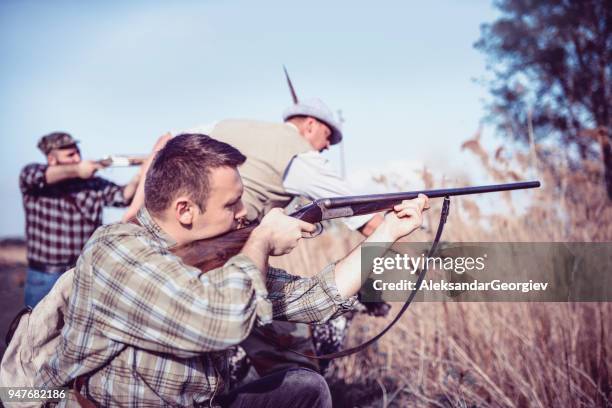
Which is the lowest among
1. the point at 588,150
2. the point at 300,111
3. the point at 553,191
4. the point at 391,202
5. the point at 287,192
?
the point at 391,202

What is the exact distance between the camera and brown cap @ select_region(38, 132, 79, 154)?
14.2 feet

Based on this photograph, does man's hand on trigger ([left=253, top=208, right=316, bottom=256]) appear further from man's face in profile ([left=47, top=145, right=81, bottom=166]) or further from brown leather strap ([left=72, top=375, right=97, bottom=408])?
man's face in profile ([left=47, top=145, right=81, bottom=166])

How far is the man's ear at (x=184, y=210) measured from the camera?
1816 millimetres

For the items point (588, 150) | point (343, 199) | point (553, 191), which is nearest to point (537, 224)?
point (553, 191)

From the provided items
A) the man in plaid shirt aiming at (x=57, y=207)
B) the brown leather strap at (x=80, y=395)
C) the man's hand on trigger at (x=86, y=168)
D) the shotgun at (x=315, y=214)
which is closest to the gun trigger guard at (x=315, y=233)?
the shotgun at (x=315, y=214)

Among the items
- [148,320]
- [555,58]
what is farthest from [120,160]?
[555,58]

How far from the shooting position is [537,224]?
4328 mm

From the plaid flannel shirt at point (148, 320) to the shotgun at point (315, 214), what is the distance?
0.06 m

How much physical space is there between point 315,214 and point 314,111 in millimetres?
1615

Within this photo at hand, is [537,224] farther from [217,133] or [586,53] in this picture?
[586,53]

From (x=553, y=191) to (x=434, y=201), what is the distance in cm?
117

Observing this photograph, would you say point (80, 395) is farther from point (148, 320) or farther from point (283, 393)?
point (283, 393)

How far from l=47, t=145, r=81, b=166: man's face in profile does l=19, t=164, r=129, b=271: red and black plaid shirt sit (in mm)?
238

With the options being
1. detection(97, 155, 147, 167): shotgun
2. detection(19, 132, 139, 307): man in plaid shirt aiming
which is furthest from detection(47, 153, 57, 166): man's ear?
detection(97, 155, 147, 167): shotgun
